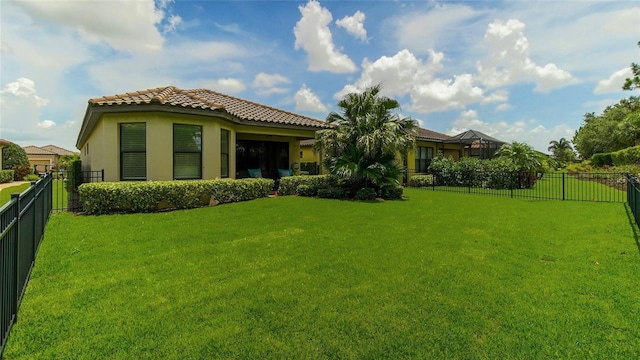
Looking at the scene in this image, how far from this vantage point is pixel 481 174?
2012 centimetres

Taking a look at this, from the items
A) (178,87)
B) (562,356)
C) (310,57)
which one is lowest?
(562,356)

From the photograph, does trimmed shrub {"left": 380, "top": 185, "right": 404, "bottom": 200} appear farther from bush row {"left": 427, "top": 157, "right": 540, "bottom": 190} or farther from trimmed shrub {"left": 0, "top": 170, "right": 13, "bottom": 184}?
trimmed shrub {"left": 0, "top": 170, "right": 13, "bottom": 184}

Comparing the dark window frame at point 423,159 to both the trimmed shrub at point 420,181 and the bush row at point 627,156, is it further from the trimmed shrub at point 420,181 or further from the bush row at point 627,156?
the bush row at point 627,156

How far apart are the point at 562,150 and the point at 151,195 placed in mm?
81786

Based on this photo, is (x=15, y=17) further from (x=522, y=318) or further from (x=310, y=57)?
(x=522, y=318)

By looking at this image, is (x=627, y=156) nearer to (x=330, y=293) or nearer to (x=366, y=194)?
(x=366, y=194)

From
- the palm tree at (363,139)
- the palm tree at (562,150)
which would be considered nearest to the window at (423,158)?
the palm tree at (363,139)

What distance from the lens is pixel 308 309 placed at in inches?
141

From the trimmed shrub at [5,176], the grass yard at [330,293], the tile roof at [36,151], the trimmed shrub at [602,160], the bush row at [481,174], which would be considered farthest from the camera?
the tile roof at [36,151]

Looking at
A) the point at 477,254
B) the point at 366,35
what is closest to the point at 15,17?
the point at 366,35

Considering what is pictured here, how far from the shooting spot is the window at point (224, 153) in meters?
12.8

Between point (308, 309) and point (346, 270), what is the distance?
1.39 metres

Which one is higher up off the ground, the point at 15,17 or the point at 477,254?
the point at 15,17

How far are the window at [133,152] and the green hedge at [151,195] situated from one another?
977 millimetres
